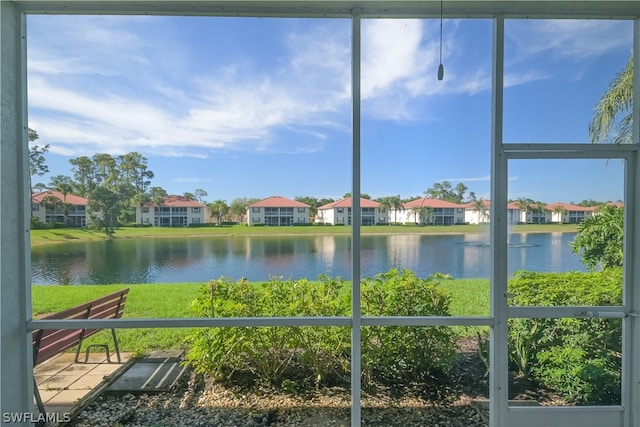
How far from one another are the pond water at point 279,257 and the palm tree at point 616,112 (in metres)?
0.75

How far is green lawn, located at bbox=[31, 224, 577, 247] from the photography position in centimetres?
217

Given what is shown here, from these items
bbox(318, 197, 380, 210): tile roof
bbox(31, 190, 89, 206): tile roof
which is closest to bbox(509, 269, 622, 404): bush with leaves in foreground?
bbox(318, 197, 380, 210): tile roof

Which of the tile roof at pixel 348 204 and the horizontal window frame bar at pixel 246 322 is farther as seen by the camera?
the tile roof at pixel 348 204

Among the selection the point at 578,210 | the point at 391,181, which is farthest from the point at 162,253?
the point at 578,210

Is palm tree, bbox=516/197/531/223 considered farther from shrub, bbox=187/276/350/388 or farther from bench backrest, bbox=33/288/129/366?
bench backrest, bbox=33/288/129/366

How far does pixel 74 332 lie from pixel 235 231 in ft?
4.42

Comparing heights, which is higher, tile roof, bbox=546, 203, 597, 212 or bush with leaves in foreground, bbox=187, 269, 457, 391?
tile roof, bbox=546, 203, 597, 212

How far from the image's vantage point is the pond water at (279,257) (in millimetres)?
2174

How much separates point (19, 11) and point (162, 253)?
1949 mm

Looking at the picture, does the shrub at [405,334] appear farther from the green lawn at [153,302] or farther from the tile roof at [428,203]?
the tile roof at [428,203]

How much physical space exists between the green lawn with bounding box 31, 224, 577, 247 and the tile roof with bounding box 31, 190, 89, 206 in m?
0.21

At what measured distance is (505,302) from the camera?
2.09m

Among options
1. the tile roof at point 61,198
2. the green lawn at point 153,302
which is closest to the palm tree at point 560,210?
the green lawn at point 153,302

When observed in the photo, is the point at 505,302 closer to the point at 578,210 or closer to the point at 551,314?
the point at 551,314
